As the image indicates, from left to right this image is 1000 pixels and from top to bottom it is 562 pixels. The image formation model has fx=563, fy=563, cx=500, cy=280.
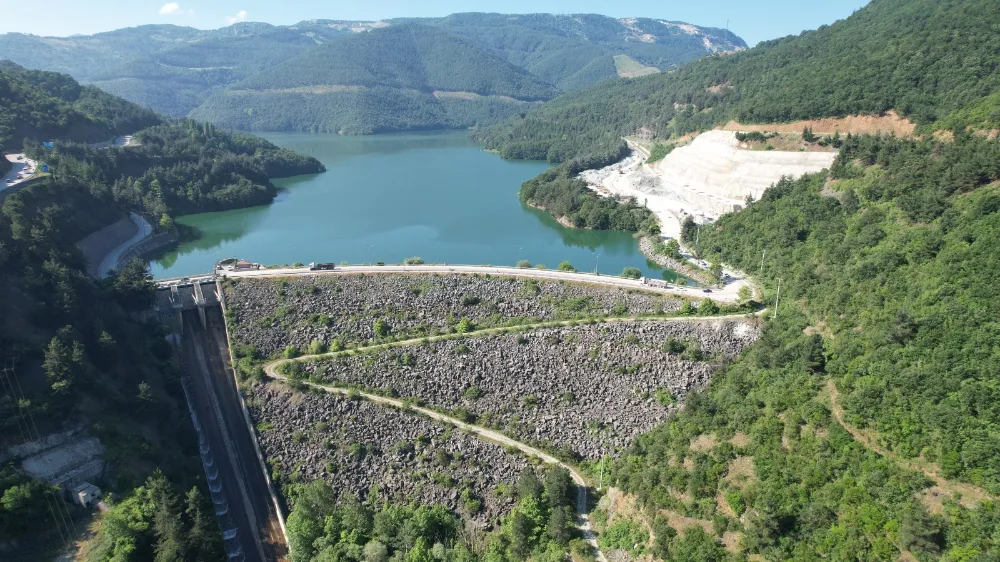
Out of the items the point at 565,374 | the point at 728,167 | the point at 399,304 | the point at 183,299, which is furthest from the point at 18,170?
the point at 728,167

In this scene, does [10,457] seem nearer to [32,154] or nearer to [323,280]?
[323,280]

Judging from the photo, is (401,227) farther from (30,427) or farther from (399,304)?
(30,427)

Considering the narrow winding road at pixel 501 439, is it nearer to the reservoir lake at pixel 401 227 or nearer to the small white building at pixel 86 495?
the small white building at pixel 86 495

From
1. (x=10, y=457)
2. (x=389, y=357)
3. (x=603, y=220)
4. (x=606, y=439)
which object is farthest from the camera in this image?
(x=603, y=220)

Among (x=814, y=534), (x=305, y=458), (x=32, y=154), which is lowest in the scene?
(x=305, y=458)

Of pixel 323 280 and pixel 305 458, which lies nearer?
pixel 305 458

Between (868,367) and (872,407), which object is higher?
(868,367)

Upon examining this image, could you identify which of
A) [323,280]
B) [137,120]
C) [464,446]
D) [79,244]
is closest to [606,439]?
[464,446]
